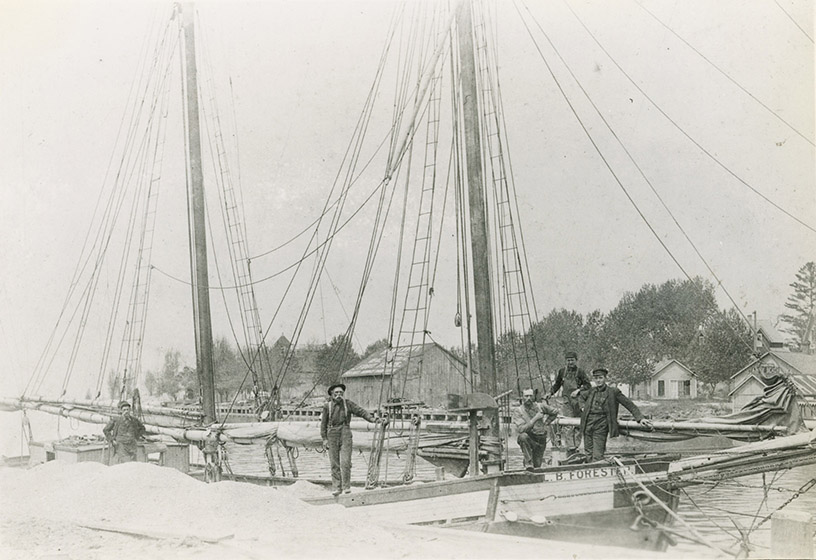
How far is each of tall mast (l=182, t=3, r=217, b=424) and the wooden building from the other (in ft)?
132

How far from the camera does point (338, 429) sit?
30.8 feet

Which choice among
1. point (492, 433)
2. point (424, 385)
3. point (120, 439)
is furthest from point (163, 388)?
point (492, 433)

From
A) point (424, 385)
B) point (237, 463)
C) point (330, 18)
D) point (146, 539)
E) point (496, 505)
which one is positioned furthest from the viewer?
point (424, 385)

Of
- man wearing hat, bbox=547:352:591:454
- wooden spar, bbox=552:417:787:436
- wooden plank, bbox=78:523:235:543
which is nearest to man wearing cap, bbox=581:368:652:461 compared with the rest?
wooden spar, bbox=552:417:787:436

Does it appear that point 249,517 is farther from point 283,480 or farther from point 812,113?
point 812,113

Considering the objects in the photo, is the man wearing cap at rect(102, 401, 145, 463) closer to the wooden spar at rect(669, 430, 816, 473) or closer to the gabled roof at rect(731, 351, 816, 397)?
the wooden spar at rect(669, 430, 816, 473)

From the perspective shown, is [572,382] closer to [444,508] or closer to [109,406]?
[444,508]

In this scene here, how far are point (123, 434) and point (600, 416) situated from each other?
8393mm

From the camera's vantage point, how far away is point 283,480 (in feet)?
40.8

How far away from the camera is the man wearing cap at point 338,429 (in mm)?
9305

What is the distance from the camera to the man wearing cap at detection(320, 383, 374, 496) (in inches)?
366

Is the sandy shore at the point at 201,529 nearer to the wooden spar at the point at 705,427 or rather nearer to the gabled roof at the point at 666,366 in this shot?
the wooden spar at the point at 705,427

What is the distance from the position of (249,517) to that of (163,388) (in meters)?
76.3

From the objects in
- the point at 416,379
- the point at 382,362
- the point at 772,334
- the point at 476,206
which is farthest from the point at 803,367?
the point at 416,379
